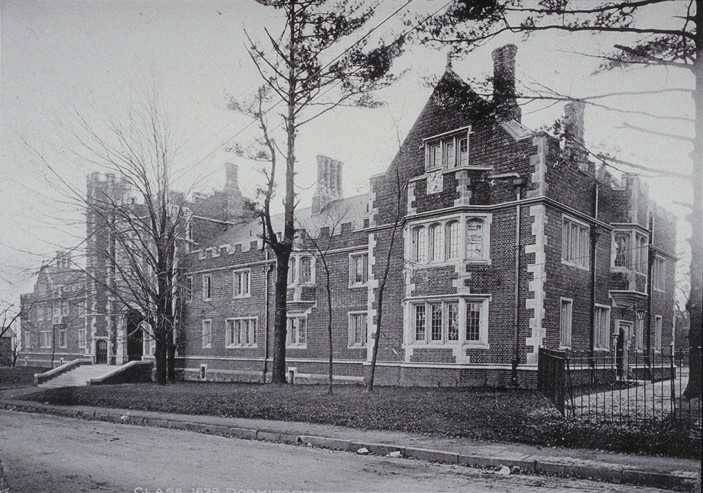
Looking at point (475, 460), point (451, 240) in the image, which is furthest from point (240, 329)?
point (475, 460)

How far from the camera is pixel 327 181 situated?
35531 mm

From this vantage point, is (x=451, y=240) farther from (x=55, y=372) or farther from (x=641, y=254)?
(x=55, y=372)

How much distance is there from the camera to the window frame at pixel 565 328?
20266mm

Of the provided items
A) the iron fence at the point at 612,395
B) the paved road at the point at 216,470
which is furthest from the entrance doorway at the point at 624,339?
the paved road at the point at 216,470

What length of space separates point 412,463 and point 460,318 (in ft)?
35.7

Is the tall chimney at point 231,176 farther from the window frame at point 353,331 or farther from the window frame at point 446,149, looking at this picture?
the window frame at point 446,149

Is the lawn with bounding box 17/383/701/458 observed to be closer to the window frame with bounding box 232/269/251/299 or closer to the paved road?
the paved road

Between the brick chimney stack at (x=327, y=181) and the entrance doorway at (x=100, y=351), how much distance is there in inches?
744

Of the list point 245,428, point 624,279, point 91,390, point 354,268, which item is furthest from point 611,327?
point 91,390

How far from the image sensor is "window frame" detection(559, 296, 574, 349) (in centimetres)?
2027

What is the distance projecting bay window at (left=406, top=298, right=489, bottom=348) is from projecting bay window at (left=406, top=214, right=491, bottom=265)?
145 cm

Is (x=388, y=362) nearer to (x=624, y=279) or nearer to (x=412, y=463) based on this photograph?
(x=624, y=279)

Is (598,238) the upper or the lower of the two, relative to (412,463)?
upper

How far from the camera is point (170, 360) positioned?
26.7m
